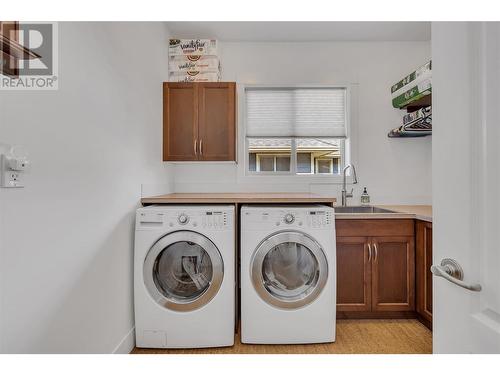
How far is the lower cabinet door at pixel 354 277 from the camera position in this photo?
2.35 meters

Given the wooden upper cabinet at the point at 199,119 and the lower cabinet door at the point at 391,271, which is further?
the wooden upper cabinet at the point at 199,119

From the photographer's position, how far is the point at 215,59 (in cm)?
290

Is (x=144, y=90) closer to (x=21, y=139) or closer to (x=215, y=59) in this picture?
(x=215, y=59)

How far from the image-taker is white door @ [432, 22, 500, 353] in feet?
1.90

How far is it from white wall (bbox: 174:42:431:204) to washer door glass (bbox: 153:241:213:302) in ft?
4.00

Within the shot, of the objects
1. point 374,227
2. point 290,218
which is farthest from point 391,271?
point 290,218

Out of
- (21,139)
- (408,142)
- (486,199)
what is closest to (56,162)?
(21,139)

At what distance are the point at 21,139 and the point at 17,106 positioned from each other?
119 millimetres

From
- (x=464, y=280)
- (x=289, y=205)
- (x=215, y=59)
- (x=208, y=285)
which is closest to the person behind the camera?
(x=464, y=280)

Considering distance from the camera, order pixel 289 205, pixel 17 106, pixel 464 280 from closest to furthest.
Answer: pixel 464 280 → pixel 17 106 → pixel 289 205

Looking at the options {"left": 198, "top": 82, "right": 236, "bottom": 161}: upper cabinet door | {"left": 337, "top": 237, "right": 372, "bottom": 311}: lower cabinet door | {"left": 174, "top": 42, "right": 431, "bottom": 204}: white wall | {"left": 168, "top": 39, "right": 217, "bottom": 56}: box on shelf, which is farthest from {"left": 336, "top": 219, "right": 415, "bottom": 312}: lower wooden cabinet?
{"left": 168, "top": 39, "right": 217, "bottom": 56}: box on shelf

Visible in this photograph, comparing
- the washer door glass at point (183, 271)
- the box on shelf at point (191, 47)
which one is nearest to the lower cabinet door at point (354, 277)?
the washer door glass at point (183, 271)

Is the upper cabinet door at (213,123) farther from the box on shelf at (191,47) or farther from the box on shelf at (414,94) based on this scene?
the box on shelf at (414,94)

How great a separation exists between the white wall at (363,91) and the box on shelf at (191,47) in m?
0.25
